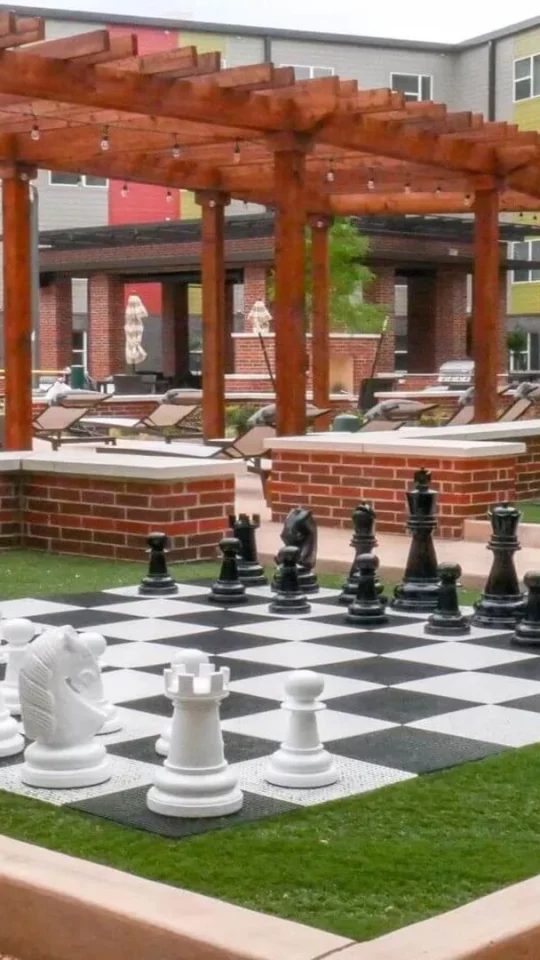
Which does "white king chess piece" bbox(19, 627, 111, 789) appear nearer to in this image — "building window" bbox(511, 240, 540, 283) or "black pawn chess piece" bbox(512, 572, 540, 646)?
"black pawn chess piece" bbox(512, 572, 540, 646)

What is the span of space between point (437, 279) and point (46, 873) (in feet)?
111

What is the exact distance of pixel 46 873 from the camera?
3428 mm

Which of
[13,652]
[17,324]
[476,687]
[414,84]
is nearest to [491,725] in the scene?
[476,687]

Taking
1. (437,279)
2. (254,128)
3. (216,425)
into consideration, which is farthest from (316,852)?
(437,279)

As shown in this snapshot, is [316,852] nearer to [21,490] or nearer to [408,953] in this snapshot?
[408,953]

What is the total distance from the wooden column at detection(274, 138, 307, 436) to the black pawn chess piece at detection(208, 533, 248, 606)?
5040mm

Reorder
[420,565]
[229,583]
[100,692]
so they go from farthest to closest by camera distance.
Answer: [229,583]
[420,565]
[100,692]

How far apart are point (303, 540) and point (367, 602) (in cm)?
106

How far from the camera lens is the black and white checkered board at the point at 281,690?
433 centimetres

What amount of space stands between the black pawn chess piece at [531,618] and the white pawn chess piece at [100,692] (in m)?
1.98

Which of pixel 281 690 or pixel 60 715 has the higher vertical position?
pixel 60 715

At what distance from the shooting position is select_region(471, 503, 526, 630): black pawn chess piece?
6.97 metres

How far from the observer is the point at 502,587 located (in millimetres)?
7016

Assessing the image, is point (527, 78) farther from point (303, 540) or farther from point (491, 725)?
point (491, 725)
